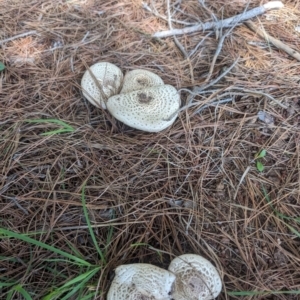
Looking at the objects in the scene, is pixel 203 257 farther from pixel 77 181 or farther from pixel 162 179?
pixel 77 181

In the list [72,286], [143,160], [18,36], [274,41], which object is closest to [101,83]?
[143,160]

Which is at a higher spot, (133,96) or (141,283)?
(133,96)

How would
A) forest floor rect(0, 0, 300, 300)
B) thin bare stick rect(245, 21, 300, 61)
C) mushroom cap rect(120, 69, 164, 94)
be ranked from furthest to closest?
thin bare stick rect(245, 21, 300, 61), mushroom cap rect(120, 69, 164, 94), forest floor rect(0, 0, 300, 300)

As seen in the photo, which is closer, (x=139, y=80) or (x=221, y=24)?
(x=139, y=80)

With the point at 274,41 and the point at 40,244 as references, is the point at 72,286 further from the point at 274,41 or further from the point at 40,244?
the point at 274,41

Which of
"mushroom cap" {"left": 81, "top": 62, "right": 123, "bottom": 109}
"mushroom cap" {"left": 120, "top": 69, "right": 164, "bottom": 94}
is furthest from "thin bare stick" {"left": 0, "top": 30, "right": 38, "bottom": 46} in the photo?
"mushroom cap" {"left": 120, "top": 69, "right": 164, "bottom": 94}

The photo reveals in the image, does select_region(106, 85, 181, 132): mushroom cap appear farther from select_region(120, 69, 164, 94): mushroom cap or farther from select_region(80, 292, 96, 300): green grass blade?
select_region(80, 292, 96, 300): green grass blade

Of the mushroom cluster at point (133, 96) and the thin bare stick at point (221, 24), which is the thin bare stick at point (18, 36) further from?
the thin bare stick at point (221, 24)
